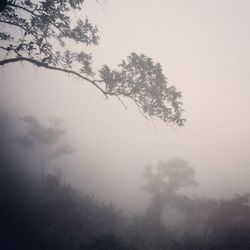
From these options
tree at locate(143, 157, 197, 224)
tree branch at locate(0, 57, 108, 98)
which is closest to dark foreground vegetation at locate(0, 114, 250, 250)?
tree at locate(143, 157, 197, 224)

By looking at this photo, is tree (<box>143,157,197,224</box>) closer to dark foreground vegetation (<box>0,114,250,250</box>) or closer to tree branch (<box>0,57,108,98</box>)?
dark foreground vegetation (<box>0,114,250,250</box>)

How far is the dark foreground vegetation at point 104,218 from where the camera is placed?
1789cm

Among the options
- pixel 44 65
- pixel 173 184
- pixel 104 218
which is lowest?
pixel 104 218

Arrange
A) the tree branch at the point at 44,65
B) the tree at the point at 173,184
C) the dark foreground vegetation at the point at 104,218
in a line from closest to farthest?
the tree branch at the point at 44,65 → the dark foreground vegetation at the point at 104,218 → the tree at the point at 173,184

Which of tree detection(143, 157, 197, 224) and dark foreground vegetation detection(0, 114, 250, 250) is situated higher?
tree detection(143, 157, 197, 224)

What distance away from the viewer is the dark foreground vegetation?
17.9 metres

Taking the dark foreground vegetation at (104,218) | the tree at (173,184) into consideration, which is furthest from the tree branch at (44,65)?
the tree at (173,184)

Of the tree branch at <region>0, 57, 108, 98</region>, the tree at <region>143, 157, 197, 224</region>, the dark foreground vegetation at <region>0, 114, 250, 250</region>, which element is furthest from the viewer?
the tree at <region>143, 157, 197, 224</region>

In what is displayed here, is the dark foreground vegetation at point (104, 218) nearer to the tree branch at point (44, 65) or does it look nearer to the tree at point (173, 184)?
the tree at point (173, 184)

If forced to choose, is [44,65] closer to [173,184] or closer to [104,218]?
[104,218]

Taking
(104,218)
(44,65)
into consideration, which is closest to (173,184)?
(104,218)

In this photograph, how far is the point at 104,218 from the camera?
2917cm

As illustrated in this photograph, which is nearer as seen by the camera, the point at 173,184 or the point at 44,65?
the point at 44,65

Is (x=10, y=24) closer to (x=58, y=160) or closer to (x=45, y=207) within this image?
(x=45, y=207)
